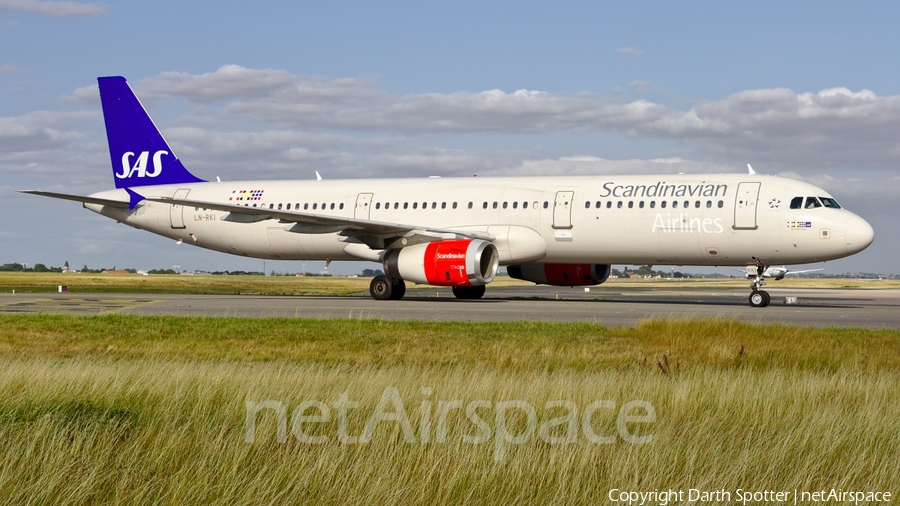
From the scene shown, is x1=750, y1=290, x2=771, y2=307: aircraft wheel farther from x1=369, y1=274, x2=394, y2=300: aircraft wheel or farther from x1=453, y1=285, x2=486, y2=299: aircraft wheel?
x1=369, y1=274, x2=394, y2=300: aircraft wheel

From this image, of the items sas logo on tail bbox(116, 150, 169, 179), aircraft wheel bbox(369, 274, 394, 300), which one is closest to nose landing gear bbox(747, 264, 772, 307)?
aircraft wheel bbox(369, 274, 394, 300)

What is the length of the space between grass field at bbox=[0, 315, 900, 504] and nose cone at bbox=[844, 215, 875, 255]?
39.9ft

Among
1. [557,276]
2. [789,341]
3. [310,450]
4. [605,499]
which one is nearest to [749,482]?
[605,499]

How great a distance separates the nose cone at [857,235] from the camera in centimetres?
2394

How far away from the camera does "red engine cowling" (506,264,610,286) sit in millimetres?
29516

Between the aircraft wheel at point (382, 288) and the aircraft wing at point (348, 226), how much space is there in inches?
39.3

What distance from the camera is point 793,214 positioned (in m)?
24.4

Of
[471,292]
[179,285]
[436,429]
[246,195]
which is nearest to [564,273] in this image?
[471,292]

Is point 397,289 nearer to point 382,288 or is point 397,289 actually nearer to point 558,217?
point 382,288

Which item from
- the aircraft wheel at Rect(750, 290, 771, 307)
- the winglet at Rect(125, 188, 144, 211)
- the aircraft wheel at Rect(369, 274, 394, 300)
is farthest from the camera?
the winglet at Rect(125, 188, 144, 211)

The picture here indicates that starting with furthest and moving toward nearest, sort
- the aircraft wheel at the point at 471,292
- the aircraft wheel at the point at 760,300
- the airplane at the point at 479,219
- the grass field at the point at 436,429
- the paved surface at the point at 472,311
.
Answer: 1. the aircraft wheel at the point at 471,292
2. the aircraft wheel at the point at 760,300
3. the airplane at the point at 479,219
4. the paved surface at the point at 472,311
5. the grass field at the point at 436,429

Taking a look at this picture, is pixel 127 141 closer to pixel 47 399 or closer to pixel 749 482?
pixel 47 399

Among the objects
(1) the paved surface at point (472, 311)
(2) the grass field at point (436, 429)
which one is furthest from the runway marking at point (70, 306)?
(2) the grass field at point (436, 429)

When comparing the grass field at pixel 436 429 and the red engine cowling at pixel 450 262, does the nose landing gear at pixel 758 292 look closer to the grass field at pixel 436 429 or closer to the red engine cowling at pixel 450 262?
the red engine cowling at pixel 450 262
